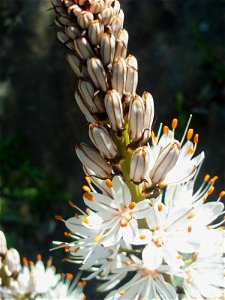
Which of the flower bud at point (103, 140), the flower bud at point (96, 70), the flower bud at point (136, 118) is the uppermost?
the flower bud at point (96, 70)

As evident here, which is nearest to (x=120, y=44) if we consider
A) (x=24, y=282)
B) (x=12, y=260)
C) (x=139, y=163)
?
(x=139, y=163)

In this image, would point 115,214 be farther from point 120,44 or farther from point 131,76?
point 120,44

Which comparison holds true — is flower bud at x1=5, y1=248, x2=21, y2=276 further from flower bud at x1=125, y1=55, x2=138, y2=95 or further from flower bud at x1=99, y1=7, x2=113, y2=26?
flower bud at x1=99, y1=7, x2=113, y2=26

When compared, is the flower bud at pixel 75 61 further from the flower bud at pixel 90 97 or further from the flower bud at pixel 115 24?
the flower bud at pixel 115 24

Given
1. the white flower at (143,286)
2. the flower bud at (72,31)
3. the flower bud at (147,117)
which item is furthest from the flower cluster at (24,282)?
the flower bud at (72,31)

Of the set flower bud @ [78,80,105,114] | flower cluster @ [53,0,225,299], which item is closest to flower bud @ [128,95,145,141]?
flower cluster @ [53,0,225,299]
